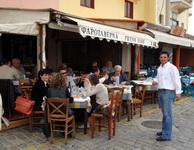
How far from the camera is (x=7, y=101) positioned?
16.7ft

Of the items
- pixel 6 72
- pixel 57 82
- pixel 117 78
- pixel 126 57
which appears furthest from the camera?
pixel 126 57

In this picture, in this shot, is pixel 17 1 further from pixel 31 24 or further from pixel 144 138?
pixel 144 138

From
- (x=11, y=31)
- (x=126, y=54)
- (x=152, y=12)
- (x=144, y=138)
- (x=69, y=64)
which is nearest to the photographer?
(x=144, y=138)

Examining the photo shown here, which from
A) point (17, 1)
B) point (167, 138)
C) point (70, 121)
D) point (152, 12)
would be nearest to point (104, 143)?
point (70, 121)

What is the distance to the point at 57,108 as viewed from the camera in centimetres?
397

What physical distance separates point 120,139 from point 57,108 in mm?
1480

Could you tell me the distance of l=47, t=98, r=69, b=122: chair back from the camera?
3908mm

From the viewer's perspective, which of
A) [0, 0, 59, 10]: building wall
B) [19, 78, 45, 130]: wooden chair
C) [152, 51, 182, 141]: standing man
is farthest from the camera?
[0, 0, 59, 10]: building wall

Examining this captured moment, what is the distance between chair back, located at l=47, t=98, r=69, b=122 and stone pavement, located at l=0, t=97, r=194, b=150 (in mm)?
564

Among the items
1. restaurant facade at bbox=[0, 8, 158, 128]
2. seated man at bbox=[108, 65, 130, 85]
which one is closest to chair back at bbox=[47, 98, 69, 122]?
restaurant facade at bbox=[0, 8, 158, 128]

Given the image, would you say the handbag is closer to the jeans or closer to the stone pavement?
the stone pavement

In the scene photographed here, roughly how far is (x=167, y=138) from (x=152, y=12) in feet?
45.6

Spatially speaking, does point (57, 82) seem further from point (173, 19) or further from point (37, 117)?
point (173, 19)

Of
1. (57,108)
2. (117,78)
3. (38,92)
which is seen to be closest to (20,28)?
(38,92)
